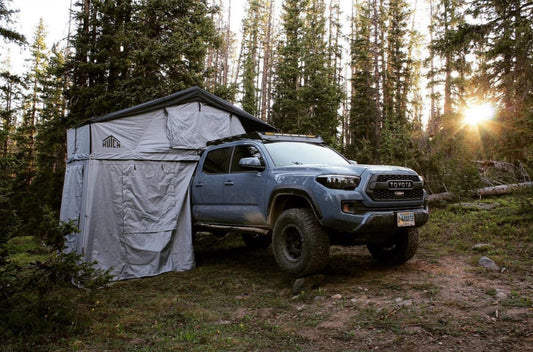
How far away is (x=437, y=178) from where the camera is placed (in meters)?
10.6

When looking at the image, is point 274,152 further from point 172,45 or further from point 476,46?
point 172,45

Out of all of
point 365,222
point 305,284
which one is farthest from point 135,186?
point 365,222

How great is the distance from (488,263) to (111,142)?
6645 millimetres

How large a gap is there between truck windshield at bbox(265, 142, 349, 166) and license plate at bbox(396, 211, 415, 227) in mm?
1548

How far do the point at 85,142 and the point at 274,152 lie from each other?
3589 millimetres

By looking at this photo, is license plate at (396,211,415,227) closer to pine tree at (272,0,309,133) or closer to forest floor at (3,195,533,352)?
→ forest floor at (3,195,533,352)

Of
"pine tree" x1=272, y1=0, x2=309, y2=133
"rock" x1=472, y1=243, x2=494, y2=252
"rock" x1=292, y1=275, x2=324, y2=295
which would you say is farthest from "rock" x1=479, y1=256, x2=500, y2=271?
"pine tree" x1=272, y1=0, x2=309, y2=133

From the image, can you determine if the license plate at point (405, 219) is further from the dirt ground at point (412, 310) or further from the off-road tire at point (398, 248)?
the dirt ground at point (412, 310)

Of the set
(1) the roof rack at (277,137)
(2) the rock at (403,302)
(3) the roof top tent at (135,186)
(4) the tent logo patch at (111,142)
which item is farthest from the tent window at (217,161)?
(2) the rock at (403,302)

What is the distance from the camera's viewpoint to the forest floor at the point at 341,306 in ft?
11.3

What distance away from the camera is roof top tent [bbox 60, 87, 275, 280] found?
6.55m

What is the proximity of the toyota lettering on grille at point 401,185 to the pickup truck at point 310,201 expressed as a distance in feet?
0.05

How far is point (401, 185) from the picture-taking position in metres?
5.11

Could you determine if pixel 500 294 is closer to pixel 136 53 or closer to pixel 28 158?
pixel 136 53
